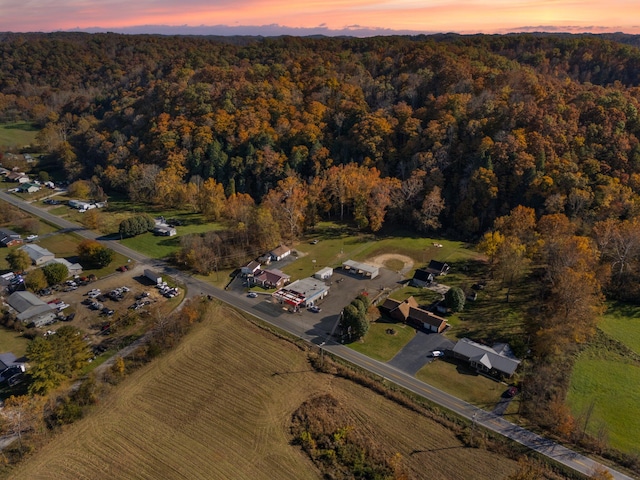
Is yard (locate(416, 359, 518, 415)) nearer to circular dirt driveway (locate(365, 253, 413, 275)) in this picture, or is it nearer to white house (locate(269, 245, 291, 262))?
circular dirt driveway (locate(365, 253, 413, 275))

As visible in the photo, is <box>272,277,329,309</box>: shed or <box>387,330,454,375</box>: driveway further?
<box>272,277,329,309</box>: shed

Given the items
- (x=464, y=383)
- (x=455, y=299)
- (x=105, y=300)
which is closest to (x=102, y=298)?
(x=105, y=300)

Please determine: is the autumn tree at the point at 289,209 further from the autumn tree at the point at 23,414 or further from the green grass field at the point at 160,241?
the autumn tree at the point at 23,414

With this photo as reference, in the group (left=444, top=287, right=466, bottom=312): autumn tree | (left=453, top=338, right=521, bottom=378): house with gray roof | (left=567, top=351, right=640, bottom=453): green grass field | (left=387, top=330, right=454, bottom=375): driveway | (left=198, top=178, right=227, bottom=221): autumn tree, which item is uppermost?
(left=198, top=178, right=227, bottom=221): autumn tree

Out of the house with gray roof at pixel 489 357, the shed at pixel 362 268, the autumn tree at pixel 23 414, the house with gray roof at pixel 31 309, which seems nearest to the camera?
the autumn tree at pixel 23 414

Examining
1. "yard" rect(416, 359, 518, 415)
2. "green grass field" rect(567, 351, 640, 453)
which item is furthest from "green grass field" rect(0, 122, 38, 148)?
"green grass field" rect(567, 351, 640, 453)

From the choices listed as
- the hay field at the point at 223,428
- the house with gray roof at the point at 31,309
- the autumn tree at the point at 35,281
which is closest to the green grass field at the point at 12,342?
the house with gray roof at the point at 31,309
